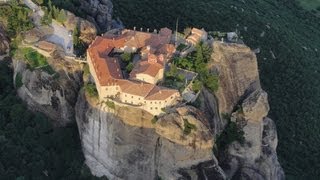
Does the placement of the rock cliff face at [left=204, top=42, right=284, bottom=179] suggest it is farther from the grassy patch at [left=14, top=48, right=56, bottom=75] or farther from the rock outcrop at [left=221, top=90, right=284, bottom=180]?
the grassy patch at [left=14, top=48, right=56, bottom=75]

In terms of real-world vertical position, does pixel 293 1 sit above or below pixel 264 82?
below

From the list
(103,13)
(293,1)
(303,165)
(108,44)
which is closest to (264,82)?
(303,165)

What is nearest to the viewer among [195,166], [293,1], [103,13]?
[195,166]

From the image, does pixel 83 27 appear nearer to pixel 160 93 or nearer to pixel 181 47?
pixel 181 47

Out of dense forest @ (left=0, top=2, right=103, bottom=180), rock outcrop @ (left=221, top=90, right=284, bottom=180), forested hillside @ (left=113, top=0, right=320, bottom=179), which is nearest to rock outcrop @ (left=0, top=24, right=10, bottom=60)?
dense forest @ (left=0, top=2, right=103, bottom=180)

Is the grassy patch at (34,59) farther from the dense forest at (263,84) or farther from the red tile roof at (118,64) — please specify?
the red tile roof at (118,64)

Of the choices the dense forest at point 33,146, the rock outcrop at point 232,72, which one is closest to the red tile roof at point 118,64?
the rock outcrop at point 232,72

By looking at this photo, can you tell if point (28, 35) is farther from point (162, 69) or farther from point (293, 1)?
point (293, 1)
